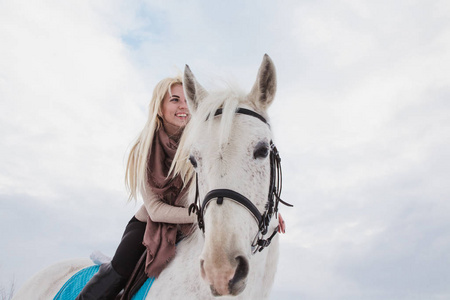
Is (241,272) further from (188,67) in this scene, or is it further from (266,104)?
(188,67)

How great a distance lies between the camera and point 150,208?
3.76 m

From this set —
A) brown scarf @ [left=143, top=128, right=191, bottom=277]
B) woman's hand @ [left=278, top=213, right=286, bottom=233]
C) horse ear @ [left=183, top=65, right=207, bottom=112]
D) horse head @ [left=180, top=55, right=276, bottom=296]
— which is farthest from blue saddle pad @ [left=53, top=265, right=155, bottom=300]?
horse ear @ [left=183, top=65, right=207, bottom=112]

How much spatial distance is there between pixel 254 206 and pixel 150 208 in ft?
4.73

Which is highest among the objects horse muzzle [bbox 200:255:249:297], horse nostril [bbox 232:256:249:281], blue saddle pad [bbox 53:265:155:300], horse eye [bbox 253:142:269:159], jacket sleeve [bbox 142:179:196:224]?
horse eye [bbox 253:142:269:159]

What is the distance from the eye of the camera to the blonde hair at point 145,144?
3.98 m

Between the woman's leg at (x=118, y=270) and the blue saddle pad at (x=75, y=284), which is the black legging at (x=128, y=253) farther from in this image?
the blue saddle pad at (x=75, y=284)

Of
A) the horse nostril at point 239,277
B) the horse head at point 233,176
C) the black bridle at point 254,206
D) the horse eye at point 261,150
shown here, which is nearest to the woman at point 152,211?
the black bridle at point 254,206

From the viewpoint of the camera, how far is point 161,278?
3.51 m

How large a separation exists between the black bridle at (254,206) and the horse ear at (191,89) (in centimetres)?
56

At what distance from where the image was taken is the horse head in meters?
2.48

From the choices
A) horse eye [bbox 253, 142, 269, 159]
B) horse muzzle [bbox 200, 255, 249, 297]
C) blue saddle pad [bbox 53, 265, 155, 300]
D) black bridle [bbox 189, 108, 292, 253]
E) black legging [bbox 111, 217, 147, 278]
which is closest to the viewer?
horse muzzle [bbox 200, 255, 249, 297]

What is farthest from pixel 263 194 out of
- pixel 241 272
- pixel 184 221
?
pixel 184 221

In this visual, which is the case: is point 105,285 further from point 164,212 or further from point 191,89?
point 191,89

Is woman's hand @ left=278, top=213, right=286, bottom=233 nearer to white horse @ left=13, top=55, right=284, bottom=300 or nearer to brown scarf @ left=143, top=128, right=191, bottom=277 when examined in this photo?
white horse @ left=13, top=55, right=284, bottom=300
